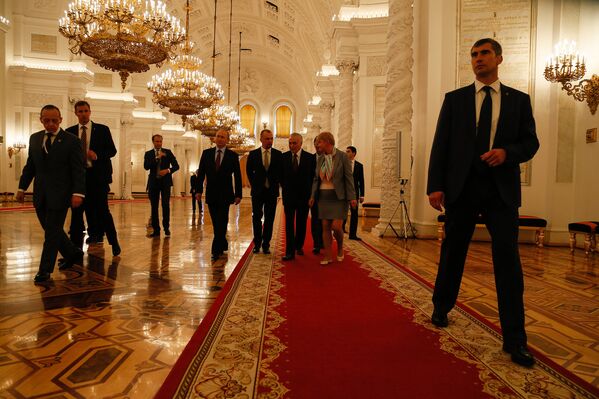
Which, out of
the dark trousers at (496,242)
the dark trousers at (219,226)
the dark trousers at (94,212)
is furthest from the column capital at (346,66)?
the dark trousers at (496,242)

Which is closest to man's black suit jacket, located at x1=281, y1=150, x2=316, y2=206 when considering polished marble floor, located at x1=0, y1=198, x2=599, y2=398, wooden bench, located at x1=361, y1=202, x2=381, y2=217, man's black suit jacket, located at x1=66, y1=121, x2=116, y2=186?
polished marble floor, located at x1=0, y1=198, x2=599, y2=398

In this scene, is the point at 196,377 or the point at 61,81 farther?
the point at 61,81

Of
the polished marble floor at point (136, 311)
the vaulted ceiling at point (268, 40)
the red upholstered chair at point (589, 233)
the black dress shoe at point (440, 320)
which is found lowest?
the polished marble floor at point (136, 311)

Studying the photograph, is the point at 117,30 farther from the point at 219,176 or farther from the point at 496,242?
the point at 496,242

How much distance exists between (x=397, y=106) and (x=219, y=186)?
422 cm

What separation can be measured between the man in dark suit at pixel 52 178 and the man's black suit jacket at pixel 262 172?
7.10ft

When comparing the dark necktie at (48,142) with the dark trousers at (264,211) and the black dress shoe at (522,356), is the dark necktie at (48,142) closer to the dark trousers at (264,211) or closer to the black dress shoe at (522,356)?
the dark trousers at (264,211)

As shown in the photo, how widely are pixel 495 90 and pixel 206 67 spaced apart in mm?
28983

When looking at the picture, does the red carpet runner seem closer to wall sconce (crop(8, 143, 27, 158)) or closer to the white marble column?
wall sconce (crop(8, 143, 27, 158))

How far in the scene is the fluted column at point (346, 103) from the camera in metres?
12.4

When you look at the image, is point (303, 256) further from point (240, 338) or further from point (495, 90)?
point (495, 90)

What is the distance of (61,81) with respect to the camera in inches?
650

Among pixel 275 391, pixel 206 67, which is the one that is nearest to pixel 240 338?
pixel 275 391

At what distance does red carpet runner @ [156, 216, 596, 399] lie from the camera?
179 centimetres
